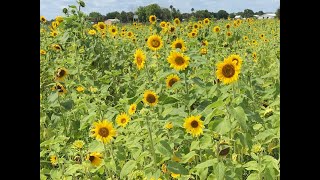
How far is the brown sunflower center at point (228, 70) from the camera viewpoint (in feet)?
6.42

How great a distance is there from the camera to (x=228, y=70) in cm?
197

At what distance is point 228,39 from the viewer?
5.22 metres

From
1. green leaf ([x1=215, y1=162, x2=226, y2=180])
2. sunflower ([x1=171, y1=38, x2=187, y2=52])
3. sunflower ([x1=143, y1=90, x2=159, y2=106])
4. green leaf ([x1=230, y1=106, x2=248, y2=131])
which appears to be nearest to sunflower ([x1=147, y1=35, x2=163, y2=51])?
sunflower ([x1=171, y1=38, x2=187, y2=52])

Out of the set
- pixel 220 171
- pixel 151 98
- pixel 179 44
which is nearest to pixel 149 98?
pixel 151 98

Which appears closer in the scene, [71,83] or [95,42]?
[71,83]

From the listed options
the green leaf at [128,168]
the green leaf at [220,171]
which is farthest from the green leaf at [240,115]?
the green leaf at [128,168]

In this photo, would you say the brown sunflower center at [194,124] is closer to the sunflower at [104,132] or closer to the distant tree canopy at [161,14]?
the sunflower at [104,132]

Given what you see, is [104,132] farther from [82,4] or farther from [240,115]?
[82,4]

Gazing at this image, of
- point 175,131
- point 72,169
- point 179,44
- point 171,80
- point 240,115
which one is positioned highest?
point 179,44

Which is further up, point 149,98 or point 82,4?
point 82,4

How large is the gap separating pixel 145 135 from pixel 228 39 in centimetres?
352

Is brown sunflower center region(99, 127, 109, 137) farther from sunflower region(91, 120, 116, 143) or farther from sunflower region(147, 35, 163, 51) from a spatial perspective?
sunflower region(147, 35, 163, 51)
